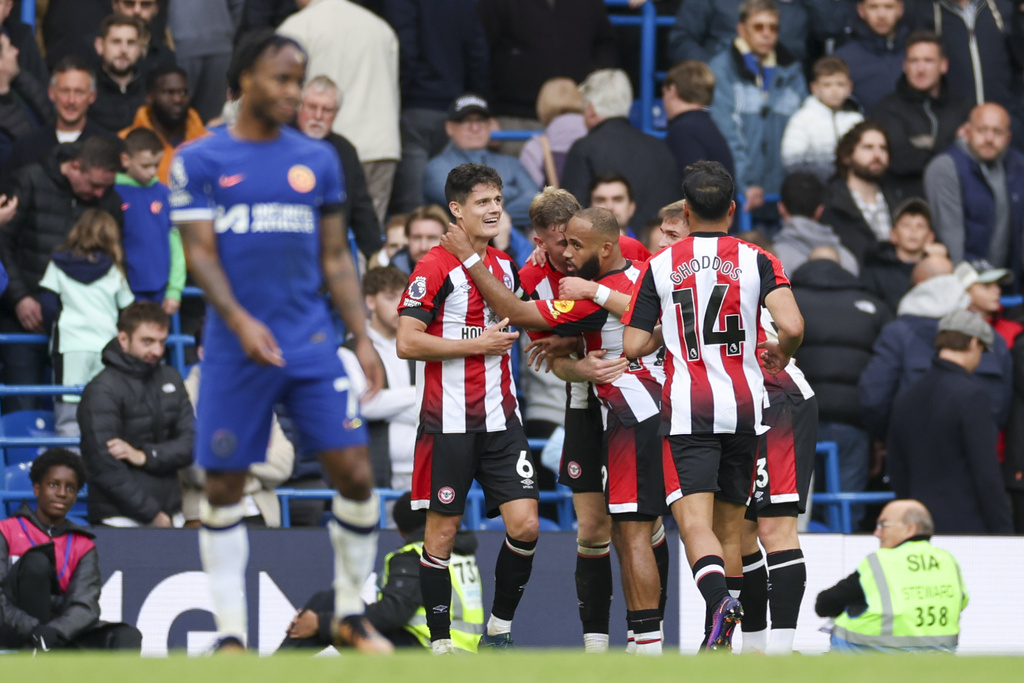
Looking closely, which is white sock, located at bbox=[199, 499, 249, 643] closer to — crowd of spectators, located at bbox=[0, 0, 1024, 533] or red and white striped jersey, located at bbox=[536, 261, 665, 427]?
red and white striped jersey, located at bbox=[536, 261, 665, 427]

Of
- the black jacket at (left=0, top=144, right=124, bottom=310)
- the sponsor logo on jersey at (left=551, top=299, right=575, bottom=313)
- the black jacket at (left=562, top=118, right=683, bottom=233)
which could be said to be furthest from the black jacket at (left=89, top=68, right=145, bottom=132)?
the sponsor logo on jersey at (left=551, top=299, right=575, bottom=313)

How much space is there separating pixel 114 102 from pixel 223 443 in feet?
23.4

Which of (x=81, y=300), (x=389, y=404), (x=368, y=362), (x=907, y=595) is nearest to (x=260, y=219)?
(x=368, y=362)

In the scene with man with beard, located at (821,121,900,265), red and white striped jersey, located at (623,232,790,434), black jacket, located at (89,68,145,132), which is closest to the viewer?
red and white striped jersey, located at (623,232,790,434)

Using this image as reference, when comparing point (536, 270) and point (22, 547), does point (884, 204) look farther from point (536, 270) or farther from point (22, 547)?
point (22, 547)

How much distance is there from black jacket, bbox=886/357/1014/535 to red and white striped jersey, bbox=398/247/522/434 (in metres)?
4.19

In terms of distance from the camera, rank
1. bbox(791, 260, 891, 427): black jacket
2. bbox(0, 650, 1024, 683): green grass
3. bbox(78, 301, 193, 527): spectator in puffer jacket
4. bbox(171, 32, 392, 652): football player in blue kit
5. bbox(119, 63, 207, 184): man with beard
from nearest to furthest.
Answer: bbox(0, 650, 1024, 683): green grass < bbox(171, 32, 392, 652): football player in blue kit < bbox(78, 301, 193, 527): spectator in puffer jacket < bbox(791, 260, 891, 427): black jacket < bbox(119, 63, 207, 184): man with beard

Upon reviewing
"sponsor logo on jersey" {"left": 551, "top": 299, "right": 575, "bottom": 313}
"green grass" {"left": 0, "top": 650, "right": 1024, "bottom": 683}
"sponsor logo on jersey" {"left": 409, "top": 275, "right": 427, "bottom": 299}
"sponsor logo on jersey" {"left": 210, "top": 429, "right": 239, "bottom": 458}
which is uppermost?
"sponsor logo on jersey" {"left": 409, "top": 275, "right": 427, "bottom": 299}

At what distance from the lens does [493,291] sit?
24.1ft

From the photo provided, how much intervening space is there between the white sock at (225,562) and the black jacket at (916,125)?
8.60 m

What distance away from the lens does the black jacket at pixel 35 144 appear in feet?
37.3

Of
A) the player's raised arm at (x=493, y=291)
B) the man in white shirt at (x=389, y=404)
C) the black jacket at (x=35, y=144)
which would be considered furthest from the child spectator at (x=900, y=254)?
the black jacket at (x=35, y=144)

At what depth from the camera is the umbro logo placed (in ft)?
18.2

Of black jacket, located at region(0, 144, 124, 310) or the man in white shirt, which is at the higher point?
black jacket, located at region(0, 144, 124, 310)
